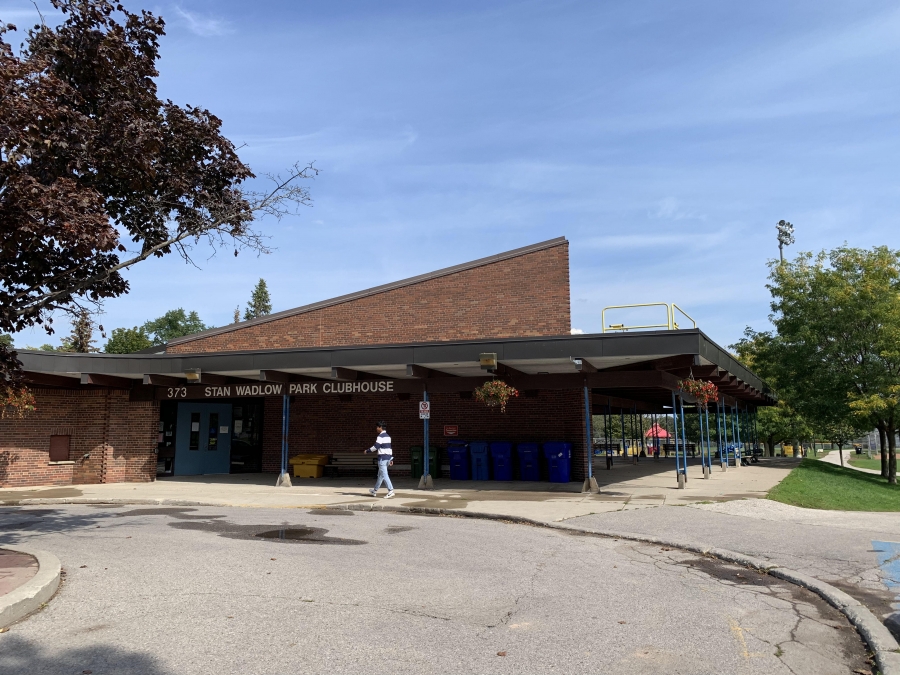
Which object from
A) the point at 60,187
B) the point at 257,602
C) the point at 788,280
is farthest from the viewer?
the point at 788,280

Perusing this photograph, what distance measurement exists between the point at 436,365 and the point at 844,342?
17926 millimetres

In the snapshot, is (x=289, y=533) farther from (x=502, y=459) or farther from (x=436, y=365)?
(x=502, y=459)

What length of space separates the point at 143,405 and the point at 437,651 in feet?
58.9

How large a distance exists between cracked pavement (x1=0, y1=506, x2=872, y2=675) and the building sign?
8678mm

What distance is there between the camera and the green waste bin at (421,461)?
20172mm

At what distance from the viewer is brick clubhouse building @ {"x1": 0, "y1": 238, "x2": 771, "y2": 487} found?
16.6 metres

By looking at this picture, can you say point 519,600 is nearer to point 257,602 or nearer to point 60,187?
point 257,602

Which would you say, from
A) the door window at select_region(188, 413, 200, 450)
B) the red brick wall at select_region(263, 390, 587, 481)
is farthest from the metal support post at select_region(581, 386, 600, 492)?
the door window at select_region(188, 413, 200, 450)

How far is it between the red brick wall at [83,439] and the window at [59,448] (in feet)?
0.38

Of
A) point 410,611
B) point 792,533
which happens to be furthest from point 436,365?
point 410,611

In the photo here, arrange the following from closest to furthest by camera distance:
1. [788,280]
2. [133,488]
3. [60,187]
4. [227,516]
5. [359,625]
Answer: [359,625], [60,187], [227,516], [133,488], [788,280]

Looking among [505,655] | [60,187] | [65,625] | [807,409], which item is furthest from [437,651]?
[807,409]

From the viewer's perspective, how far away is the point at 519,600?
252 inches

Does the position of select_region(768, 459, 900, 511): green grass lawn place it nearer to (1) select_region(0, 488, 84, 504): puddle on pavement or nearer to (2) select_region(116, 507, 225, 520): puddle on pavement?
(2) select_region(116, 507, 225, 520): puddle on pavement
